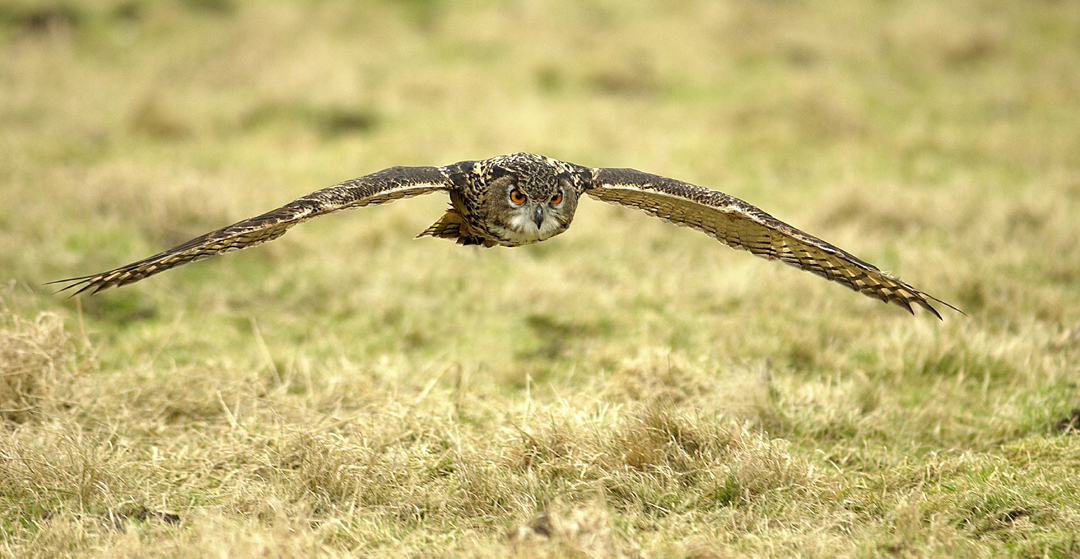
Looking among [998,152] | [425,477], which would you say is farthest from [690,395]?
[998,152]

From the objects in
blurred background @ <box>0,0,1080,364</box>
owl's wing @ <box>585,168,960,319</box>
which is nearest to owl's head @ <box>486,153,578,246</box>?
owl's wing @ <box>585,168,960,319</box>

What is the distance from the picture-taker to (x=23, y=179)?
25.9ft

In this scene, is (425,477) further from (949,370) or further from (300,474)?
(949,370)

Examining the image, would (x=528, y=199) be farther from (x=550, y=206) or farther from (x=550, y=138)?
(x=550, y=138)

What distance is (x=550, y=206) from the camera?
4465 millimetres

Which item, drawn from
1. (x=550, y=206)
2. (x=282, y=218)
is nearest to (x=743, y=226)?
(x=550, y=206)

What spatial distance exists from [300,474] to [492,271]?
3446 millimetres

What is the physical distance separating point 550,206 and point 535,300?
2430mm

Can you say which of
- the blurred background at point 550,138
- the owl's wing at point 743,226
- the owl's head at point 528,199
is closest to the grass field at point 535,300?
the blurred background at point 550,138

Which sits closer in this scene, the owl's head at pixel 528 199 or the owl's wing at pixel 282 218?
the owl's wing at pixel 282 218

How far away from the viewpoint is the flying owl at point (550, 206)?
4.08 m

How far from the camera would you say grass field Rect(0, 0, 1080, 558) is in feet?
13.0

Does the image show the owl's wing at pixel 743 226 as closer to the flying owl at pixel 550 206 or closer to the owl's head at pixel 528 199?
the flying owl at pixel 550 206

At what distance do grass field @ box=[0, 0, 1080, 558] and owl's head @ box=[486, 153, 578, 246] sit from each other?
980 millimetres
